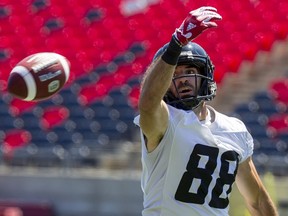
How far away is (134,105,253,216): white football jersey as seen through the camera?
9.01 ft

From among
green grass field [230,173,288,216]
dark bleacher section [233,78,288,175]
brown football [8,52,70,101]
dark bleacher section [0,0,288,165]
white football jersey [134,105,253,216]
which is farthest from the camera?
dark bleacher section [0,0,288,165]

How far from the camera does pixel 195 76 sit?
283 cm

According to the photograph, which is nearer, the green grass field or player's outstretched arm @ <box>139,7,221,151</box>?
player's outstretched arm @ <box>139,7,221,151</box>

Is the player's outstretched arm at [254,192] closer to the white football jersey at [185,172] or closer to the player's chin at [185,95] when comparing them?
the white football jersey at [185,172]

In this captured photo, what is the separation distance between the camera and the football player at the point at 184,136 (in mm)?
2605

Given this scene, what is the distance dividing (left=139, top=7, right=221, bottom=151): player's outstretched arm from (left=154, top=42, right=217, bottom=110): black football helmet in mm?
158

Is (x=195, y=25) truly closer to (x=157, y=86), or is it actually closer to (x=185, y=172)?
(x=157, y=86)

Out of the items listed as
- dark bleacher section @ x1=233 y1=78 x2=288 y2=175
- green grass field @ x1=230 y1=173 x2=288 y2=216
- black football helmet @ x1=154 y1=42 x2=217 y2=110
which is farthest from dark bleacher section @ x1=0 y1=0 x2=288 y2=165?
black football helmet @ x1=154 y1=42 x2=217 y2=110

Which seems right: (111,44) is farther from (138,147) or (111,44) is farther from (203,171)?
(203,171)

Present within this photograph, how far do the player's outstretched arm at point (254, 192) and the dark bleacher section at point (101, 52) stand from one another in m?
5.08

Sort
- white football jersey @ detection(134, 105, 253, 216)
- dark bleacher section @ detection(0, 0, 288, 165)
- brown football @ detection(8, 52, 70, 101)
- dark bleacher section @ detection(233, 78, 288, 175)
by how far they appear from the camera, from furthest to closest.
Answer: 1. dark bleacher section @ detection(0, 0, 288, 165)
2. dark bleacher section @ detection(233, 78, 288, 175)
3. brown football @ detection(8, 52, 70, 101)
4. white football jersey @ detection(134, 105, 253, 216)

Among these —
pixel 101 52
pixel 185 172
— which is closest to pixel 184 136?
pixel 185 172

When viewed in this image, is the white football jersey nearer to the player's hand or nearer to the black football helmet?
the black football helmet

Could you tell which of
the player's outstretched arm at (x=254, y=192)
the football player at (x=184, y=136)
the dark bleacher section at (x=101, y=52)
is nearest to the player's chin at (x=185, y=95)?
the football player at (x=184, y=136)
